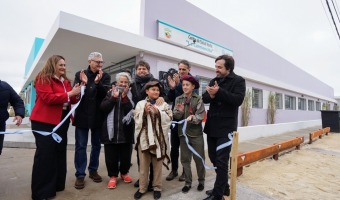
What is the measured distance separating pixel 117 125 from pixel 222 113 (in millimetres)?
1456

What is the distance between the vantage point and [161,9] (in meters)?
7.57

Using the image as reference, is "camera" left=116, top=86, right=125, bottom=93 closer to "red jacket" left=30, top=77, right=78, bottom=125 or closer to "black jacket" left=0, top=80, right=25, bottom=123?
"red jacket" left=30, top=77, right=78, bottom=125

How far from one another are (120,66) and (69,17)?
10.4 ft

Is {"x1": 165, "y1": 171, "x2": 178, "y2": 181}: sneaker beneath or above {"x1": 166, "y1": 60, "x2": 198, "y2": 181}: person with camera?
beneath

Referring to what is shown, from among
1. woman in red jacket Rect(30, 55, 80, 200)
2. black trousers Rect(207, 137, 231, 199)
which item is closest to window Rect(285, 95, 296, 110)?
black trousers Rect(207, 137, 231, 199)

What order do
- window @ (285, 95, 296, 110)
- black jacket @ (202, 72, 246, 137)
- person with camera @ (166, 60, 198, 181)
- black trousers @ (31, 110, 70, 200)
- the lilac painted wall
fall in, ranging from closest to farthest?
black trousers @ (31, 110, 70, 200) → black jacket @ (202, 72, 246, 137) → person with camera @ (166, 60, 198, 181) → the lilac painted wall → window @ (285, 95, 296, 110)

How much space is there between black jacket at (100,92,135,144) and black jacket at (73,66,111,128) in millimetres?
128

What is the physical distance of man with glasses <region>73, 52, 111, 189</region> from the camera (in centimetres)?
313

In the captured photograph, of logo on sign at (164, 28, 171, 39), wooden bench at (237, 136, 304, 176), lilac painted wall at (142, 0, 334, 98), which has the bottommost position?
wooden bench at (237, 136, 304, 176)

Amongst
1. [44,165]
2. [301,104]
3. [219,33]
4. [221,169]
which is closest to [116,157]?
[44,165]

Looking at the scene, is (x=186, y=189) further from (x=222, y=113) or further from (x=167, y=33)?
(x=167, y=33)

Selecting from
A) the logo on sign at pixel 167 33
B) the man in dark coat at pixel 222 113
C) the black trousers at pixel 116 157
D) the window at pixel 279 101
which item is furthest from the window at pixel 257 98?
the black trousers at pixel 116 157

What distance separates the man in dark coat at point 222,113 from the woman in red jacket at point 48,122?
1812 mm

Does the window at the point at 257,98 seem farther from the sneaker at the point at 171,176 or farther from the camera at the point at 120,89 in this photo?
the camera at the point at 120,89
